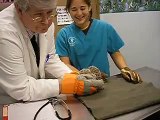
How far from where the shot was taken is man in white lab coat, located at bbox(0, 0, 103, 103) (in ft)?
3.12

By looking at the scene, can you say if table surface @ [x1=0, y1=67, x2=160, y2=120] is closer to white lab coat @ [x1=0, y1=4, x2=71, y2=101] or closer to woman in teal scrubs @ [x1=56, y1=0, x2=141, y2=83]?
white lab coat @ [x1=0, y1=4, x2=71, y2=101]

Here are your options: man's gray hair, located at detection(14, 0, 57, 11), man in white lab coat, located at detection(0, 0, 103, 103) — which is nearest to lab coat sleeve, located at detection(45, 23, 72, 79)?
man in white lab coat, located at detection(0, 0, 103, 103)

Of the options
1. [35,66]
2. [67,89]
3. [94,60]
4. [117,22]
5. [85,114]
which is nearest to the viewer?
[85,114]

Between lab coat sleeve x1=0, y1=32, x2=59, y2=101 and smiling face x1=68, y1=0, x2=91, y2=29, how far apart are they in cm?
62

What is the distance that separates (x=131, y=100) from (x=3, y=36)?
1.94 feet

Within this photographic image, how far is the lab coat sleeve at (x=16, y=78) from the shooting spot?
3.11 ft

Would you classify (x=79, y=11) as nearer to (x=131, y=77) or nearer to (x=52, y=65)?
(x=52, y=65)

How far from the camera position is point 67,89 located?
1019 mm

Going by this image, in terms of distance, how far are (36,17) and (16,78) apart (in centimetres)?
27

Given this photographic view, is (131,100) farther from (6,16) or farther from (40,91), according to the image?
(6,16)

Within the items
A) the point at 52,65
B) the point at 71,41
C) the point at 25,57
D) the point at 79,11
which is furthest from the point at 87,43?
the point at 25,57

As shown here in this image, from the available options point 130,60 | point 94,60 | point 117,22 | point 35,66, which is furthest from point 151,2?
point 35,66

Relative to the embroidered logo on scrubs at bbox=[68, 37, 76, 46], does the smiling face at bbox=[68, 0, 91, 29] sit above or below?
above

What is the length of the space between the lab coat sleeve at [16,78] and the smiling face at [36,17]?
87mm
